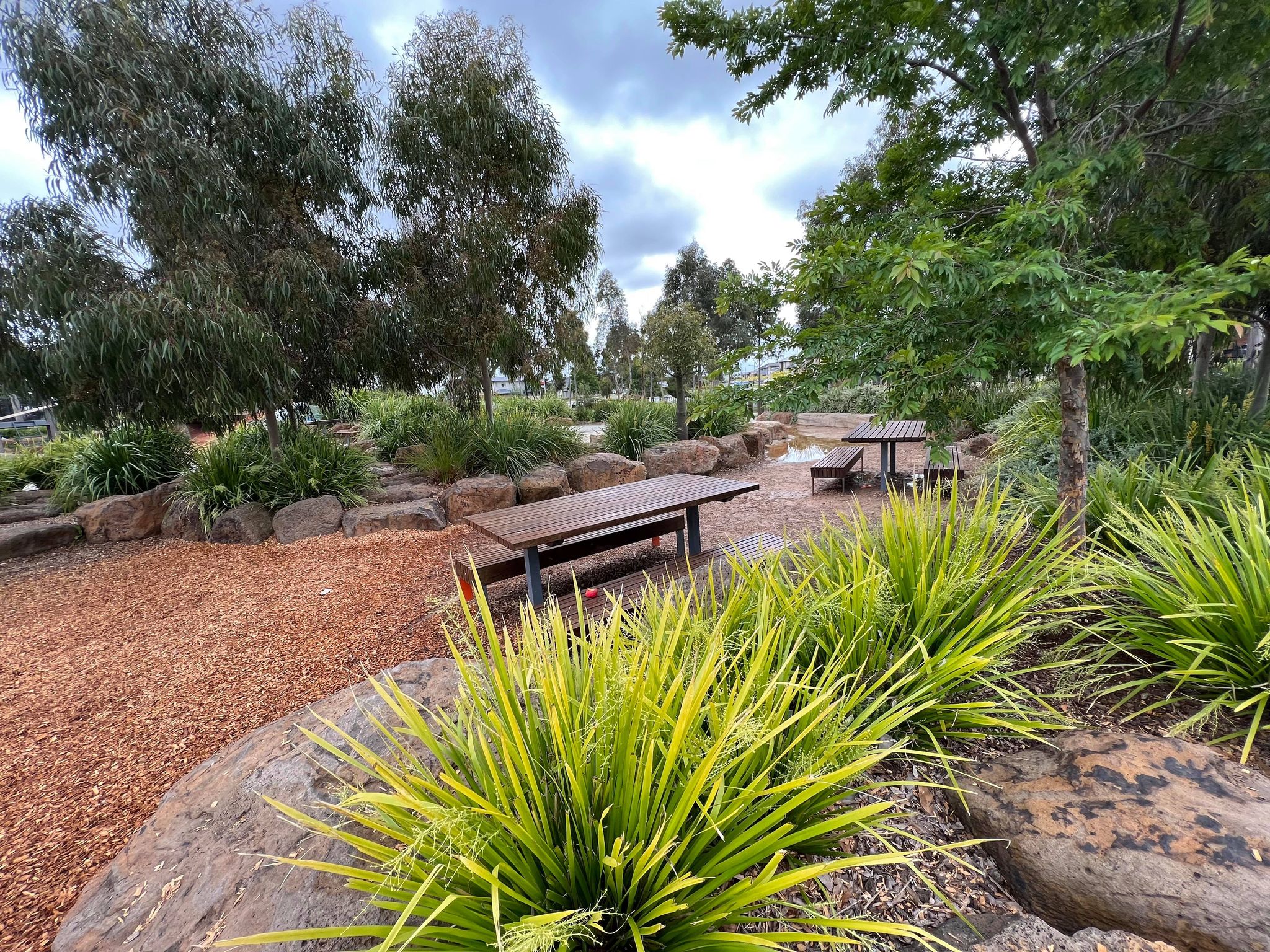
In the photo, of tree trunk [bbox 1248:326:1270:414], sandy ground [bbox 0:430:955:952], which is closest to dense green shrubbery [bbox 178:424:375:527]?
sandy ground [bbox 0:430:955:952]

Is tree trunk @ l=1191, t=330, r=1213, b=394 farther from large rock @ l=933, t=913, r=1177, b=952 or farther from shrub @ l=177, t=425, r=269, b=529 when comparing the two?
shrub @ l=177, t=425, r=269, b=529

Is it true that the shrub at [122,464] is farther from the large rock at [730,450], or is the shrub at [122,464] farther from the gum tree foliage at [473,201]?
the large rock at [730,450]

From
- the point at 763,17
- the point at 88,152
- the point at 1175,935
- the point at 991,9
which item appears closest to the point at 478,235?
the point at 88,152

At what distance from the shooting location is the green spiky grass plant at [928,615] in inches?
57.4

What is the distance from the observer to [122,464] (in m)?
5.64

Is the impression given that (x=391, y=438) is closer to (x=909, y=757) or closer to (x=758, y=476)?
(x=758, y=476)

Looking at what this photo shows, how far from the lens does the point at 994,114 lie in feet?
8.32

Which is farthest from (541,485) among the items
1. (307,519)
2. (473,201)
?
(473,201)

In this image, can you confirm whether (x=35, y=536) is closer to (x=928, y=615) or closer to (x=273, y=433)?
(x=273, y=433)

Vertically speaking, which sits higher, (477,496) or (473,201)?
(473,201)

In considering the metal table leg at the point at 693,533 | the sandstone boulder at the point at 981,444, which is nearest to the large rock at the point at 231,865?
the metal table leg at the point at 693,533

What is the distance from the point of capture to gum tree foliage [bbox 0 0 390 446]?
4.45 metres

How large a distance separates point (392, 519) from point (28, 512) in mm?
4072

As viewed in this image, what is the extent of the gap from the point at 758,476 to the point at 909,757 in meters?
6.18
